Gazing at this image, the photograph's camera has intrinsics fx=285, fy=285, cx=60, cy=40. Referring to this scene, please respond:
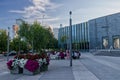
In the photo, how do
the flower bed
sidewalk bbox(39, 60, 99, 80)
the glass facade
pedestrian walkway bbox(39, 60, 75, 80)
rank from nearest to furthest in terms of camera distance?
pedestrian walkway bbox(39, 60, 75, 80) < sidewalk bbox(39, 60, 99, 80) < the flower bed < the glass facade

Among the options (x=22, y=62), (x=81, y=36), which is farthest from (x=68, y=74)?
(x=81, y=36)

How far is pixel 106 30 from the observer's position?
99.4 m

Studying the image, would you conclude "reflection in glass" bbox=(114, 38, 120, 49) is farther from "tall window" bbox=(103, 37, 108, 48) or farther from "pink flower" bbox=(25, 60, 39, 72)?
"pink flower" bbox=(25, 60, 39, 72)

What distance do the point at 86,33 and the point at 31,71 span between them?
97243mm

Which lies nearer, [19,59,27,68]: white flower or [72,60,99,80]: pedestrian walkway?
[72,60,99,80]: pedestrian walkway

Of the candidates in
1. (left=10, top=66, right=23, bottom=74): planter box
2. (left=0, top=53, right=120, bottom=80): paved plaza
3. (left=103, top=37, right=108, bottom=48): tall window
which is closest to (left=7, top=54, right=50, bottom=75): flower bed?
(left=10, top=66, right=23, bottom=74): planter box

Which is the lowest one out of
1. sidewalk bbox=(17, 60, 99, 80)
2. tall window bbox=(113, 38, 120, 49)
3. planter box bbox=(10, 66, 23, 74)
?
sidewalk bbox=(17, 60, 99, 80)

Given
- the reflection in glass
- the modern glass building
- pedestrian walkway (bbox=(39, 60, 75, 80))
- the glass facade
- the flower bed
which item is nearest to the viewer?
pedestrian walkway (bbox=(39, 60, 75, 80))

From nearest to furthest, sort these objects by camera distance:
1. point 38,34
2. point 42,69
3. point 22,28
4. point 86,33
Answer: point 42,69, point 38,34, point 22,28, point 86,33

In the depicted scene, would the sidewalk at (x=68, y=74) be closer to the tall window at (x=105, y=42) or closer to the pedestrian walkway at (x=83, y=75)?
the pedestrian walkway at (x=83, y=75)

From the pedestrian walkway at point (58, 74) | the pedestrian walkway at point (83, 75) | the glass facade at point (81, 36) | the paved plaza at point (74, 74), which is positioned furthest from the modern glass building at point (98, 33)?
the pedestrian walkway at point (83, 75)

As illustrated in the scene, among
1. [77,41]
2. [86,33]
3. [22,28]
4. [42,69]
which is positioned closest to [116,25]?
[86,33]

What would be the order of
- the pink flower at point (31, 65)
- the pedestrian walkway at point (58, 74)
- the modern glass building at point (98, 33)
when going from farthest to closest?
1. the modern glass building at point (98, 33)
2. the pink flower at point (31, 65)
3. the pedestrian walkway at point (58, 74)

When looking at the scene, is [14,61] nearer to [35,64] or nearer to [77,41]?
[35,64]
